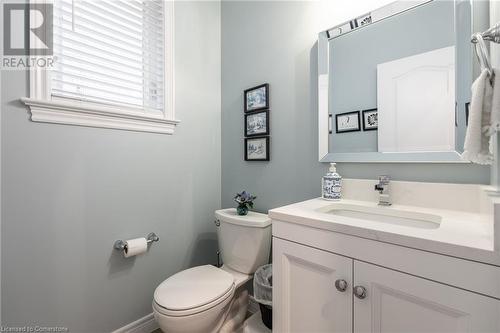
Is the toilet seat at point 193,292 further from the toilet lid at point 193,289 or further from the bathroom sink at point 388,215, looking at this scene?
the bathroom sink at point 388,215

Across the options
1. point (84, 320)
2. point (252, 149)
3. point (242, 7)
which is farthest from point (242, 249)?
point (242, 7)

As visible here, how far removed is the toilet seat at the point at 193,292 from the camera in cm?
106

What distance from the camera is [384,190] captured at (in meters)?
1.07

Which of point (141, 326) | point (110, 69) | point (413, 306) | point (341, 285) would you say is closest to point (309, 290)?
point (341, 285)

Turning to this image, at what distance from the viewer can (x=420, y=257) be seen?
2.11 ft

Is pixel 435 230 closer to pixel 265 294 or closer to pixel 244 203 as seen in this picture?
pixel 265 294

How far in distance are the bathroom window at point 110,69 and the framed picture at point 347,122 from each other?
109 centimetres

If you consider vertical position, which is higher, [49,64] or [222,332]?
[49,64]

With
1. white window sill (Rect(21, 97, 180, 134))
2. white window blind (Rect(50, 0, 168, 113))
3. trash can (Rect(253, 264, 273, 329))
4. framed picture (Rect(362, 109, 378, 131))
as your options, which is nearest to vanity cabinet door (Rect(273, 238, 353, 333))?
trash can (Rect(253, 264, 273, 329))

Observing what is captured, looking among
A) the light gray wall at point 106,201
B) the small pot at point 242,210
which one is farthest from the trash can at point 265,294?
the light gray wall at point 106,201

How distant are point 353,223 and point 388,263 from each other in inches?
5.9

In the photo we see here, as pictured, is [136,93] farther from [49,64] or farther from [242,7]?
[242,7]

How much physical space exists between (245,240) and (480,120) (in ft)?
3.90

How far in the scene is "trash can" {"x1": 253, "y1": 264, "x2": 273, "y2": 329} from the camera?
1230 mm
